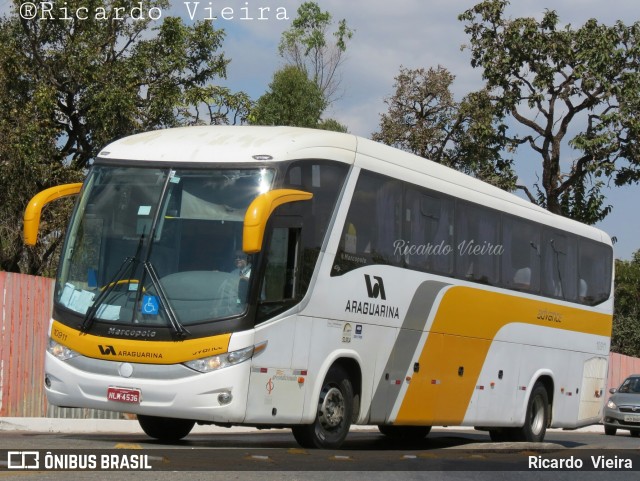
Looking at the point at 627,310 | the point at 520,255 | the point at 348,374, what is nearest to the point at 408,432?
the point at 520,255

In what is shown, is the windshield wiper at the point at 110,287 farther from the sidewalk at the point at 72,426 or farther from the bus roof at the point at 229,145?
the sidewalk at the point at 72,426

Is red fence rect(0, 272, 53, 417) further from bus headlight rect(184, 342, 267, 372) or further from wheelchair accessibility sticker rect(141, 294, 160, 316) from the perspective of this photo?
bus headlight rect(184, 342, 267, 372)

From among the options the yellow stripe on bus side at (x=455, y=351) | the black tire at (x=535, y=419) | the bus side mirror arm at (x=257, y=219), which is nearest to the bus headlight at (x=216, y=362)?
the bus side mirror arm at (x=257, y=219)

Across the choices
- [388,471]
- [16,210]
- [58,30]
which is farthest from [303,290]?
[58,30]

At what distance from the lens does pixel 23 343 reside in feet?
60.2

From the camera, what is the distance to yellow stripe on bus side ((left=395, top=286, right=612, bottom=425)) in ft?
52.0

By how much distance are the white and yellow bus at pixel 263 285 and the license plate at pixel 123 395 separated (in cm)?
1

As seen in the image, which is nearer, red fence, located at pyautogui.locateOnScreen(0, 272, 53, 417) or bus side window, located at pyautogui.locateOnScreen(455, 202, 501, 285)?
bus side window, located at pyautogui.locateOnScreen(455, 202, 501, 285)

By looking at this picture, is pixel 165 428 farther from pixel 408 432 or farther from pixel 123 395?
pixel 408 432

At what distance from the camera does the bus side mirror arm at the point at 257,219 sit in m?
11.4

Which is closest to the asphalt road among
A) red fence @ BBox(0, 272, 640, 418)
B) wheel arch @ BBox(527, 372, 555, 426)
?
red fence @ BBox(0, 272, 640, 418)

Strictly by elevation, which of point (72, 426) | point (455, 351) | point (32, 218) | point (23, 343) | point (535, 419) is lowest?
point (72, 426)

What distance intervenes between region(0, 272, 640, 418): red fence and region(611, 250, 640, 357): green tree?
38.4 metres

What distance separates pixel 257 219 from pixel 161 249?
4.80 feet
